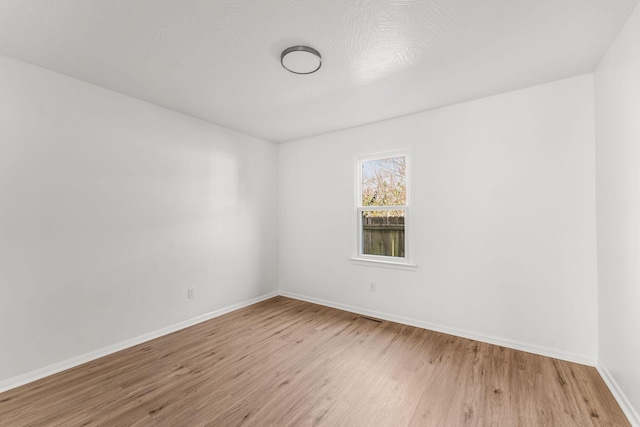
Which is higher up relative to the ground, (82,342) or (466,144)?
(466,144)

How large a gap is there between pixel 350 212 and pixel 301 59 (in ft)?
7.29

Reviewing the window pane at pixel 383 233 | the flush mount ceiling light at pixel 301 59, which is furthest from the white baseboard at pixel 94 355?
the flush mount ceiling light at pixel 301 59

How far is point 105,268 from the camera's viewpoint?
2.66 meters

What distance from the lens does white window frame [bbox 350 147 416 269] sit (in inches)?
133

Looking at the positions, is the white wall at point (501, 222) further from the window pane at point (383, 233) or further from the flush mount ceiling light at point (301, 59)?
the flush mount ceiling light at point (301, 59)

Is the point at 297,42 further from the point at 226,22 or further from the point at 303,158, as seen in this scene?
the point at 303,158

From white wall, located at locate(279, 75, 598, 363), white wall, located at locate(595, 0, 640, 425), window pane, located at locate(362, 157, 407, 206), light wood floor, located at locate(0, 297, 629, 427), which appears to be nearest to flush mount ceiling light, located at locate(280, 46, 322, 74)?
white wall, located at locate(279, 75, 598, 363)

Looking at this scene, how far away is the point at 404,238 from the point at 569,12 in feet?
7.95

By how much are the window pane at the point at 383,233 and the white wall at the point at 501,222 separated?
0.24 m

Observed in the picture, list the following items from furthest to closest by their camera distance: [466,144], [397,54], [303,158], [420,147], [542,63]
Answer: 1. [303,158]
2. [420,147]
3. [466,144]
4. [542,63]
5. [397,54]

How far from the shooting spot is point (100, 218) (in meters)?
2.64

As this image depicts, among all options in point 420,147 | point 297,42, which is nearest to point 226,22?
point 297,42

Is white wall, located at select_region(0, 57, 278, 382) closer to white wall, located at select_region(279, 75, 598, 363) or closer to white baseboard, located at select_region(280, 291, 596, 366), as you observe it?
white baseboard, located at select_region(280, 291, 596, 366)

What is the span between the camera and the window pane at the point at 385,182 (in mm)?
3547
